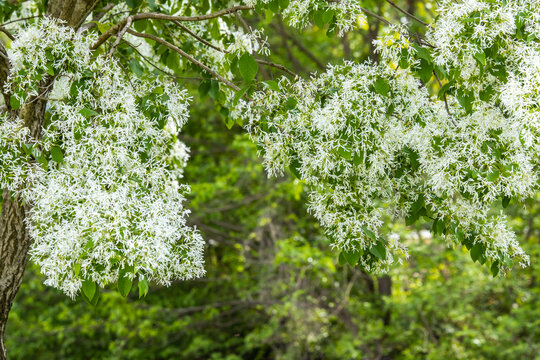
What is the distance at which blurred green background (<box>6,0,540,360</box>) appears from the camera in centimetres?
765

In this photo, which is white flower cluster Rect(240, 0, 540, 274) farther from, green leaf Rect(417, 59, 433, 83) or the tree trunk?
the tree trunk

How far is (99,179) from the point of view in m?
2.64

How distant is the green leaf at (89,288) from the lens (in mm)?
2309

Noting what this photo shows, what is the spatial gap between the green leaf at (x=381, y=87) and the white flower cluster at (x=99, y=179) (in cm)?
109

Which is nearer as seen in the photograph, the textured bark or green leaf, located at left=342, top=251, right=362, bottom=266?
green leaf, located at left=342, top=251, right=362, bottom=266

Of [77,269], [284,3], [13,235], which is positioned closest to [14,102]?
[13,235]

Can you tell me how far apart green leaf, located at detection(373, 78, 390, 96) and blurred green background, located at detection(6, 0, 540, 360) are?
4126 millimetres

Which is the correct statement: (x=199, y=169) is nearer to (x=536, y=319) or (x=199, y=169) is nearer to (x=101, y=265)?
(x=536, y=319)

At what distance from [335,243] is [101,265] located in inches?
46.4

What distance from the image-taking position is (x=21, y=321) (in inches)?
358

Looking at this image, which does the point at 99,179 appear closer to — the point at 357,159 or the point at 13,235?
the point at 13,235

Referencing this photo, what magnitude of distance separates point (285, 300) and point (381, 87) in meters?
5.08

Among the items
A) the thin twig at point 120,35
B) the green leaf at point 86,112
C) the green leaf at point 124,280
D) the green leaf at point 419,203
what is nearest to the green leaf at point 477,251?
the green leaf at point 419,203

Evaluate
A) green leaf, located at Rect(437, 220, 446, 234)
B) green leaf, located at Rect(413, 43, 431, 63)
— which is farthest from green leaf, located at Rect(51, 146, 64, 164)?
green leaf, located at Rect(437, 220, 446, 234)
